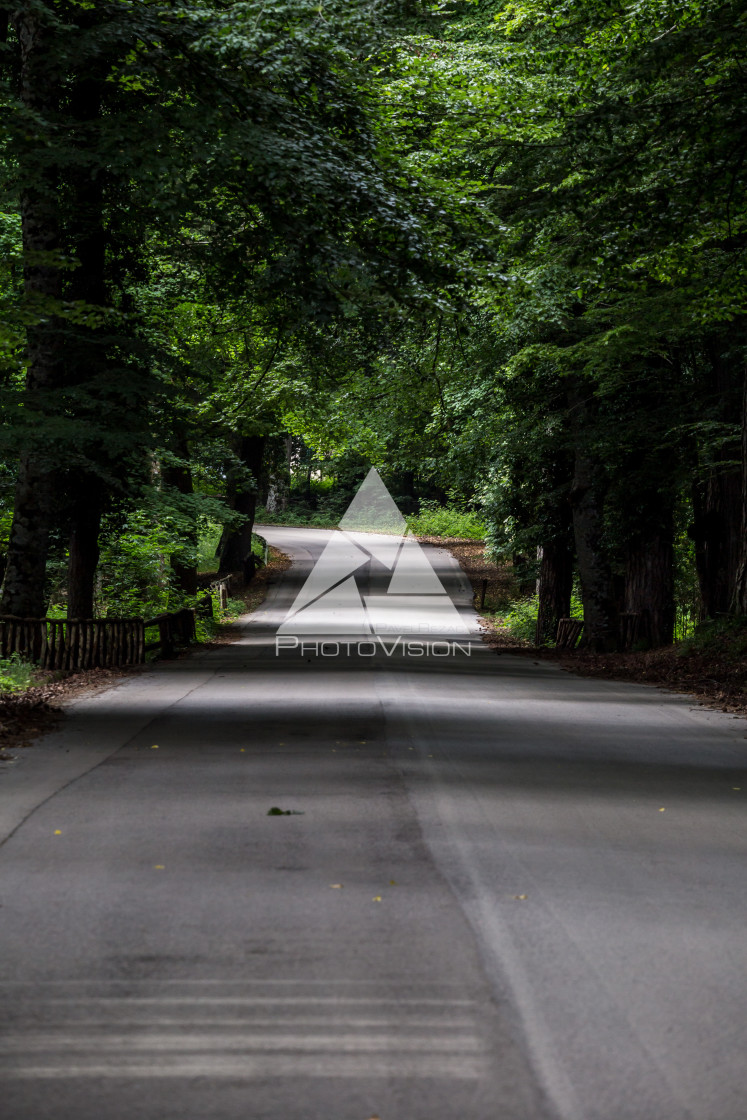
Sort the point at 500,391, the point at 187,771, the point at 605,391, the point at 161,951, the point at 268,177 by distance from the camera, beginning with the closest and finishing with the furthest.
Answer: the point at 161,951 < the point at 187,771 < the point at 268,177 < the point at 605,391 < the point at 500,391

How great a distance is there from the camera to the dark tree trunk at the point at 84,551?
20484 millimetres

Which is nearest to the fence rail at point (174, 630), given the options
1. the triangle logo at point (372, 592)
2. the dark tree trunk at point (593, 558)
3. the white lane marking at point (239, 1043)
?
the triangle logo at point (372, 592)

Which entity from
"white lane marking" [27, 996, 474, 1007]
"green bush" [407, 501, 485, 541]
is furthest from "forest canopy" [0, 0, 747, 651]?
"green bush" [407, 501, 485, 541]

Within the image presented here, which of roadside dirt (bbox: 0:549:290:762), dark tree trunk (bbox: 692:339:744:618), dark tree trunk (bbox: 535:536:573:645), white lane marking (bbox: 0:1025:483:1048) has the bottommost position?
roadside dirt (bbox: 0:549:290:762)

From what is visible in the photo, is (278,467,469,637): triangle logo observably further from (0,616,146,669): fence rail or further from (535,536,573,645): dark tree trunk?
(0,616,146,669): fence rail

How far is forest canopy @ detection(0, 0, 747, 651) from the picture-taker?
12969mm

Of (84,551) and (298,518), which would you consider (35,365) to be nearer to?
(84,551)

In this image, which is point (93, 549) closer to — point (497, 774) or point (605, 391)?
point (605, 391)

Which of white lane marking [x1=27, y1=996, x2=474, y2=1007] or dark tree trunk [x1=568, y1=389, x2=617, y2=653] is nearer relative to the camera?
white lane marking [x1=27, y1=996, x2=474, y2=1007]

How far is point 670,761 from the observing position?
1041 centimetres

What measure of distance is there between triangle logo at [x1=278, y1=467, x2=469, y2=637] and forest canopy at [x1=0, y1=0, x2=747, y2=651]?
705cm

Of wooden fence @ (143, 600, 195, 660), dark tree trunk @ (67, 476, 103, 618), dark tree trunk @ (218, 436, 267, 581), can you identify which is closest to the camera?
dark tree trunk @ (67, 476, 103, 618)

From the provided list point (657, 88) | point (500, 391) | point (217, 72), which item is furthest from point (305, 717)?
point (500, 391)

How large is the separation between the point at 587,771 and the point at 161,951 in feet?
17.8
